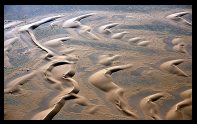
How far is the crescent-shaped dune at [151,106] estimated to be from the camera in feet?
4.13

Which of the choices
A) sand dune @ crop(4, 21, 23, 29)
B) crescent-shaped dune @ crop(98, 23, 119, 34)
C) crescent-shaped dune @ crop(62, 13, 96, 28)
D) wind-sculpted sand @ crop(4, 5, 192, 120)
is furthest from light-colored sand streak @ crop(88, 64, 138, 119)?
sand dune @ crop(4, 21, 23, 29)

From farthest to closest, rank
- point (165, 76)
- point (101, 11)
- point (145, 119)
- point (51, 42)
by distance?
1. point (101, 11)
2. point (51, 42)
3. point (165, 76)
4. point (145, 119)

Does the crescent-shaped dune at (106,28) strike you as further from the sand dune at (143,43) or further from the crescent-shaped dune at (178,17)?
the crescent-shaped dune at (178,17)

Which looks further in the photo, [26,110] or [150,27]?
[150,27]

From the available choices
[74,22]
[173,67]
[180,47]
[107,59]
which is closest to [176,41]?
[180,47]

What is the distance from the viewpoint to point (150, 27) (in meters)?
1.61

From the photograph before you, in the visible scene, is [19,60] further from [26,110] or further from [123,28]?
[123,28]

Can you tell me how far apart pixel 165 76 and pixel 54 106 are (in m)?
0.67

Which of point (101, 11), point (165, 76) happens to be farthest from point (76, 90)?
point (101, 11)

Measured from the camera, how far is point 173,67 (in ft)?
4.72

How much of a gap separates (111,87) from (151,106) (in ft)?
0.80

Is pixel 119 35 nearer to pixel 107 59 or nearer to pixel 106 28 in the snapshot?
pixel 106 28

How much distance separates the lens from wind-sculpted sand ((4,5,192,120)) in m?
1.28

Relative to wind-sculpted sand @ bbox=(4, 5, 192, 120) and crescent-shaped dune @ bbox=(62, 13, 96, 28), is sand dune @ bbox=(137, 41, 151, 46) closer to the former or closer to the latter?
wind-sculpted sand @ bbox=(4, 5, 192, 120)
